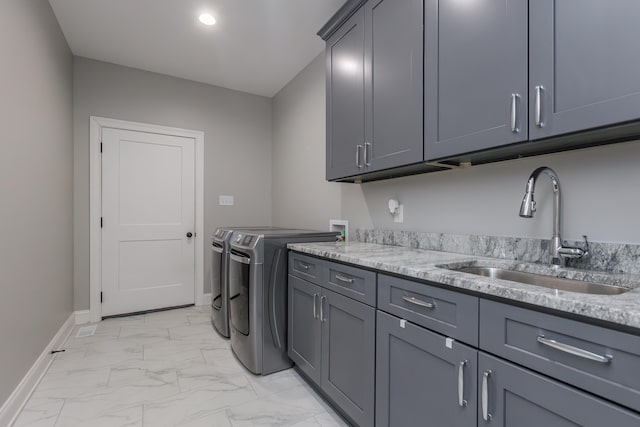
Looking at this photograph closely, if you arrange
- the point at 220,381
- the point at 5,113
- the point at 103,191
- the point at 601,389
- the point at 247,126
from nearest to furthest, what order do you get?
the point at 601,389 < the point at 5,113 < the point at 220,381 < the point at 103,191 < the point at 247,126

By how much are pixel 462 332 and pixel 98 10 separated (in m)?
3.25

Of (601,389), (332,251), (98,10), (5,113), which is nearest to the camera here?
(601,389)

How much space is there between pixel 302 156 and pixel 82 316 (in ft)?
8.96

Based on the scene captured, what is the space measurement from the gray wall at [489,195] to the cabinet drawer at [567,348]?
66 cm

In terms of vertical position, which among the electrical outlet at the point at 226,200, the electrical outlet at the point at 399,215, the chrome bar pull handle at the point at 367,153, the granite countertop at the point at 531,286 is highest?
the chrome bar pull handle at the point at 367,153

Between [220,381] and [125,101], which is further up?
[125,101]

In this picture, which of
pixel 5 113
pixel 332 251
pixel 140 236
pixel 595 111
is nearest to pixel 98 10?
pixel 5 113

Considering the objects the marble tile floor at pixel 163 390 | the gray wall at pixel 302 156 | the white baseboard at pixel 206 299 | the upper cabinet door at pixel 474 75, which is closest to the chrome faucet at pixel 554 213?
the upper cabinet door at pixel 474 75

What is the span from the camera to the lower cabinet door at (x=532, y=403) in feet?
2.31

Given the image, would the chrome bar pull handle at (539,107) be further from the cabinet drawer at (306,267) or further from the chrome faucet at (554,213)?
the cabinet drawer at (306,267)

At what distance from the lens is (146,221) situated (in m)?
3.46

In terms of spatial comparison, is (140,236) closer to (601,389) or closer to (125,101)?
(125,101)

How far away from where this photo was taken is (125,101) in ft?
11.0

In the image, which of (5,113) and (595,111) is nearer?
(595,111)
